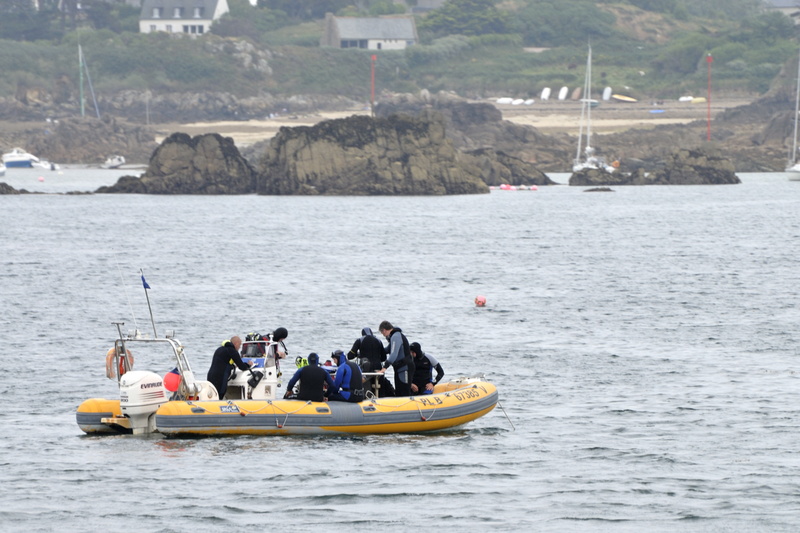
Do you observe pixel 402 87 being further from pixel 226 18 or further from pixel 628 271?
pixel 628 271

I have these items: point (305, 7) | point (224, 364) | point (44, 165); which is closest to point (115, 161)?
point (44, 165)

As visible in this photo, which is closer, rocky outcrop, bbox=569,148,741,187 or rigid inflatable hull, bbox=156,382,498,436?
rigid inflatable hull, bbox=156,382,498,436

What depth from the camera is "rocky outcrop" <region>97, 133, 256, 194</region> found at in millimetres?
97688

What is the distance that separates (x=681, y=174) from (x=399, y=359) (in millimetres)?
97096

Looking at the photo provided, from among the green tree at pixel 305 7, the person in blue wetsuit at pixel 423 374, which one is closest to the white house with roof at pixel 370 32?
the green tree at pixel 305 7

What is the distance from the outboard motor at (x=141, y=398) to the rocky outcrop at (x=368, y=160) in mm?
73767

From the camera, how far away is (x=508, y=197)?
338 feet

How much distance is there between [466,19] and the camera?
561 ft

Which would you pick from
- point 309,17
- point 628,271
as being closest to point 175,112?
point 309,17

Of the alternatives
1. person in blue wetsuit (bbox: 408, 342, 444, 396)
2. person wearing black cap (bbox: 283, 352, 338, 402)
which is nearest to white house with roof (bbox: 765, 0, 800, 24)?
person in blue wetsuit (bbox: 408, 342, 444, 396)

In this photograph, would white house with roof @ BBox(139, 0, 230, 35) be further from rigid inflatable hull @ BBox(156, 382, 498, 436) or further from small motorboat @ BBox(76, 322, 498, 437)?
rigid inflatable hull @ BBox(156, 382, 498, 436)

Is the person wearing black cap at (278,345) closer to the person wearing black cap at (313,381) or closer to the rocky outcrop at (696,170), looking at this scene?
the person wearing black cap at (313,381)

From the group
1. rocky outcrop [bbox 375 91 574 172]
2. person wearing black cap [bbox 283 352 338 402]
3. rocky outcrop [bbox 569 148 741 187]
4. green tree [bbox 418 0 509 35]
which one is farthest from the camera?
green tree [bbox 418 0 509 35]

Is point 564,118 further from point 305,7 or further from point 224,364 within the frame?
point 224,364
